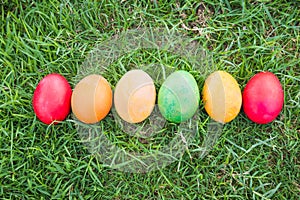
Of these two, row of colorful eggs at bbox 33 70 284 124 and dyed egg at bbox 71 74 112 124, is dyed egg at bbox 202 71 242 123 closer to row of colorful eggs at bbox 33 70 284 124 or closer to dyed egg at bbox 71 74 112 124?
row of colorful eggs at bbox 33 70 284 124

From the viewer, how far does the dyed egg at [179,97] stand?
6.75 feet

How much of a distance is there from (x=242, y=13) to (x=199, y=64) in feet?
1.10

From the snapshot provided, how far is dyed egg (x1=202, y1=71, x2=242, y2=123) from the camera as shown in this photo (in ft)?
6.80

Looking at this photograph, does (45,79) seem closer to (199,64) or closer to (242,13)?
(199,64)

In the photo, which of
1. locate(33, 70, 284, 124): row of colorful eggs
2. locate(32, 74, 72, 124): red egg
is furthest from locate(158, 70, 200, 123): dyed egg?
locate(32, 74, 72, 124): red egg

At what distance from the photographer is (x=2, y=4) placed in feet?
7.72

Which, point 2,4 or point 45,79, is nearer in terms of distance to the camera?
point 45,79

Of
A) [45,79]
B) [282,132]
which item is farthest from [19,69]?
[282,132]

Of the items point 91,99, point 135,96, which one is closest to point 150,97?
point 135,96

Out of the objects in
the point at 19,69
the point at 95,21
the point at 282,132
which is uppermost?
the point at 95,21

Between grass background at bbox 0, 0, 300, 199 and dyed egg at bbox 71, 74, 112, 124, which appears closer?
dyed egg at bbox 71, 74, 112, 124

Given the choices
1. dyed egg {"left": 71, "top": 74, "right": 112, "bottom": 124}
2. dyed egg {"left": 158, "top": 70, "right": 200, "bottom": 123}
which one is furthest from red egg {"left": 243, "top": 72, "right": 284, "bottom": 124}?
dyed egg {"left": 71, "top": 74, "right": 112, "bottom": 124}

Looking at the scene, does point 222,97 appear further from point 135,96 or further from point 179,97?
point 135,96

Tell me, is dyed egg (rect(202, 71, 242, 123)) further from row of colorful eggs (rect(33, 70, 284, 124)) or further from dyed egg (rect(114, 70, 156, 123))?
dyed egg (rect(114, 70, 156, 123))
